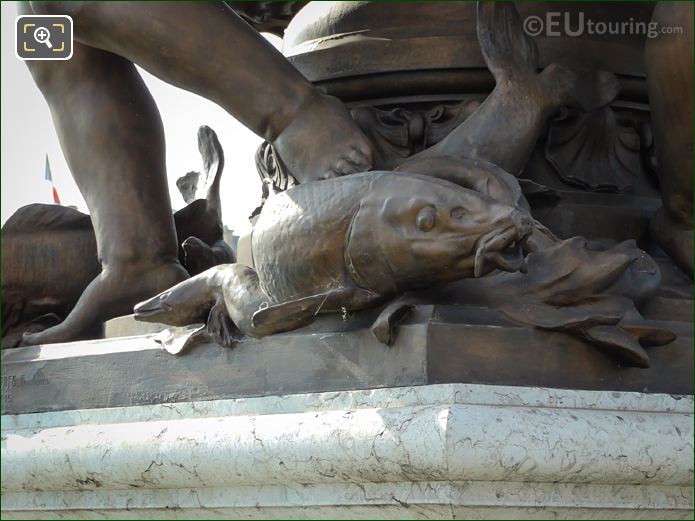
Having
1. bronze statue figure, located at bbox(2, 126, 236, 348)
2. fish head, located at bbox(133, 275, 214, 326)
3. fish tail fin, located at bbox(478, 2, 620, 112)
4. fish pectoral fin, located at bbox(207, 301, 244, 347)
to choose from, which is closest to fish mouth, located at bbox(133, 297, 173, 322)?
fish head, located at bbox(133, 275, 214, 326)

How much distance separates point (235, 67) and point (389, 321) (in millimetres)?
670

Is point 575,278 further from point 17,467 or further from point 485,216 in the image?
point 17,467

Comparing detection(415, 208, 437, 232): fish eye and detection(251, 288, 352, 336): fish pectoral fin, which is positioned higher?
detection(415, 208, 437, 232): fish eye

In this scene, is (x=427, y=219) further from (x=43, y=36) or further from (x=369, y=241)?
(x=43, y=36)

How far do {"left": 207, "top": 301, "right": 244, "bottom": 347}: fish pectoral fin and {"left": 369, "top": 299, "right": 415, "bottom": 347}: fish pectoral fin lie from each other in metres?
0.35

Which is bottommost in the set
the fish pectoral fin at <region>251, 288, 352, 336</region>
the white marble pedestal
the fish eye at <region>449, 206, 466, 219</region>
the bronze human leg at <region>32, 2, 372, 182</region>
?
the white marble pedestal

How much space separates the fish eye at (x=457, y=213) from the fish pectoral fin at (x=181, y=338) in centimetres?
55

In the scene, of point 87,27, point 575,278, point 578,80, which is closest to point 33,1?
point 87,27

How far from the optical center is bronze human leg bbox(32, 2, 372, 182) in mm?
2438

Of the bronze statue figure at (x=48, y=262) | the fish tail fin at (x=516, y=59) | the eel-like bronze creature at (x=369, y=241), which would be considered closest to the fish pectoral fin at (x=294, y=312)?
the eel-like bronze creature at (x=369, y=241)

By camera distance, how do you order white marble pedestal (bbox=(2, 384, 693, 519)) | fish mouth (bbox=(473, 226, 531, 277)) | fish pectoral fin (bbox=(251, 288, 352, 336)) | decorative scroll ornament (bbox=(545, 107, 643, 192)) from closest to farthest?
white marble pedestal (bbox=(2, 384, 693, 519)), fish mouth (bbox=(473, 226, 531, 277)), fish pectoral fin (bbox=(251, 288, 352, 336)), decorative scroll ornament (bbox=(545, 107, 643, 192))

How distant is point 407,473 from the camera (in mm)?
1877

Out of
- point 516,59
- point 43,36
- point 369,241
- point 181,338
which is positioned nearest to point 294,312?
point 369,241

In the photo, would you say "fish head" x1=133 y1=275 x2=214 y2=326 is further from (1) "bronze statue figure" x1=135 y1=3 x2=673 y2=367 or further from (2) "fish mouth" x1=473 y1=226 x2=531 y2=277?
(2) "fish mouth" x1=473 y1=226 x2=531 y2=277
